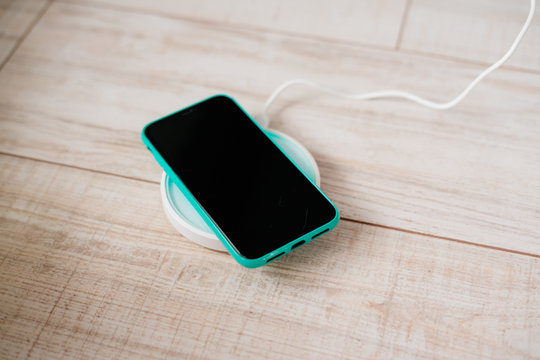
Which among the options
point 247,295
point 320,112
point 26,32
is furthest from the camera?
point 26,32

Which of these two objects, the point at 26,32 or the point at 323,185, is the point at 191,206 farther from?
the point at 26,32

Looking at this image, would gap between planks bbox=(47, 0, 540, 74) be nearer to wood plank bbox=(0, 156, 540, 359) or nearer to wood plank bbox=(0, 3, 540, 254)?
wood plank bbox=(0, 3, 540, 254)

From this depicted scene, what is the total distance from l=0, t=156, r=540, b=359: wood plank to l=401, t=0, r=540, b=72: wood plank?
31cm

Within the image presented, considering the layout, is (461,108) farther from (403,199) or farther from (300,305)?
(300,305)

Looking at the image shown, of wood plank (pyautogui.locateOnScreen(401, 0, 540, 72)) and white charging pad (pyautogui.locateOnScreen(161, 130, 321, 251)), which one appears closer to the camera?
white charging pad (pyautogui.locateOnScreen(161, 130, 321, 251))

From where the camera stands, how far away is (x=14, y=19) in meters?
0.75

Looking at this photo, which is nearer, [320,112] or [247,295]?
[247,295]

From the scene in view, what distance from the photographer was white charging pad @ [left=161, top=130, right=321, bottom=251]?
19.8 inches

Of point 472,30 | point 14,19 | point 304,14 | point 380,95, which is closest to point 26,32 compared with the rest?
point 14,19

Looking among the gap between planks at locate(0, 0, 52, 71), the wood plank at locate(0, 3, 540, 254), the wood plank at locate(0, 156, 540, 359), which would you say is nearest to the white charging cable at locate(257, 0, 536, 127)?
the wood plank at locate(0, 3, 540, 254)

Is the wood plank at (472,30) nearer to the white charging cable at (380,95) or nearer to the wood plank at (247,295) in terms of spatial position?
the white charging cable at (380,95)

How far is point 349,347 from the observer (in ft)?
1.51

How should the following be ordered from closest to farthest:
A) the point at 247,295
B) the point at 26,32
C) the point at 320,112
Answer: the point at 247,295, the point at 320,112, the point at 26,32

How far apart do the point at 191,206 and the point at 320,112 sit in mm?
215
